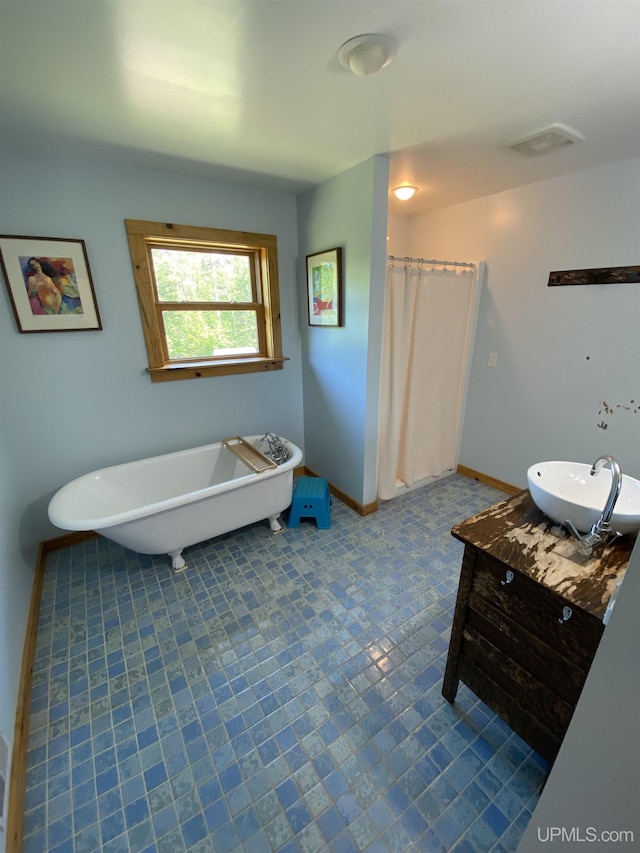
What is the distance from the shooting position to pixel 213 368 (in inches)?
98.0

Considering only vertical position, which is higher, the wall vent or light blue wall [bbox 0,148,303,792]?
the wall vent

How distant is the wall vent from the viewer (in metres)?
1.56

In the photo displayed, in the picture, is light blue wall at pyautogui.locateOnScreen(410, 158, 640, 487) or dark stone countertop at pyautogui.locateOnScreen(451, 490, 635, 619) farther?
light blue wall at pyautogui.locateOnScreen(410, 158, 640, 487)

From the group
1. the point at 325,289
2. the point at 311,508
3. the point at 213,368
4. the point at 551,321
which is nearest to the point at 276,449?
the point at 311,508

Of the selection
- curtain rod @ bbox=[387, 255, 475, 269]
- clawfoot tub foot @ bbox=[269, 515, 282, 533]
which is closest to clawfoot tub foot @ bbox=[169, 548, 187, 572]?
clawfoot tub foot @ bbox=[269, 515, 282, 533]

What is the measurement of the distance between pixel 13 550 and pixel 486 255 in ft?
11.8

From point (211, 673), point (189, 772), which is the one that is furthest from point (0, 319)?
point (189, 772)

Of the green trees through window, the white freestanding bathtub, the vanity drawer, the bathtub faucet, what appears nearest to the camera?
the vanity drawer

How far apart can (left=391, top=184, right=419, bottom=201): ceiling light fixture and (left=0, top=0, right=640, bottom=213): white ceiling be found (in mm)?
321

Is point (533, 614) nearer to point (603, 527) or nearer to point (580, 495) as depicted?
point (603, 527)

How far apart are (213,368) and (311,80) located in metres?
1.70

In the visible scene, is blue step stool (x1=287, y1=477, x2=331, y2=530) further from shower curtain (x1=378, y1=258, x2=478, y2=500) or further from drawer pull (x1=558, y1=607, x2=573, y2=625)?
drawer pull (x1=558, y1=607, x2=573, y2=625)

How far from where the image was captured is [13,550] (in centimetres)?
172

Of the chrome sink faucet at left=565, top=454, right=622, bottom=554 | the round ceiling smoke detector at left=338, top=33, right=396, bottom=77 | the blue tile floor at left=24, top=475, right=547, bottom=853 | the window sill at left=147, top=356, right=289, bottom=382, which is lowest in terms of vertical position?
the blue tile floor at left=24, top=475, right=547, bottom=853
